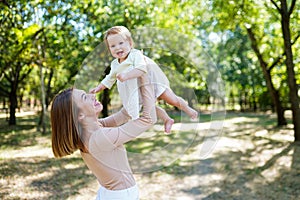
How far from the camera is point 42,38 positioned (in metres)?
11.8

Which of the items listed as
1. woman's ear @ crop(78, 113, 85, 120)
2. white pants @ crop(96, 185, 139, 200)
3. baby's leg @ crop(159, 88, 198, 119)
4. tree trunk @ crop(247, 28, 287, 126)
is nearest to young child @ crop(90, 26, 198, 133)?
baby's leg @ crop(159, 88, 198, 119)

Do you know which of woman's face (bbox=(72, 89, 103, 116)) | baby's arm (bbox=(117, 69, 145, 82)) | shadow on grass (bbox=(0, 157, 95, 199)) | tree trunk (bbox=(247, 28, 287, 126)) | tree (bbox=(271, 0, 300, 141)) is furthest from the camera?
tree trunk (bbox=(247, 28, 287, 126))

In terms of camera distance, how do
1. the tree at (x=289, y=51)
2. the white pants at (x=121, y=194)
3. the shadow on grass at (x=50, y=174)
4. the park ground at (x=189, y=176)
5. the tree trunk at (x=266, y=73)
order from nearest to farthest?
1. the white pants at (x=121, y=194)
2. the park ground at (x=189, y=176)
3. the shadow on grass at (x=50, y=174)
4. the tree at (x=289, y=51)
5. the tree trunk at (x=266, y=73)

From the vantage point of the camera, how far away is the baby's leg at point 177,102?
72.2 inches

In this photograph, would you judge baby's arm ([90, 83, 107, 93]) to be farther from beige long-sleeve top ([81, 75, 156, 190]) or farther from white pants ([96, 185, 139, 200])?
white pants ([96, 185, 139, 200])

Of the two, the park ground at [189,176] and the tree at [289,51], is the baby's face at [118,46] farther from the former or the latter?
the tree at [289,51]

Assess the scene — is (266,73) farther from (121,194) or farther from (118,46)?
(118,46)

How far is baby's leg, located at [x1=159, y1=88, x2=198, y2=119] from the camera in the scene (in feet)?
6.02

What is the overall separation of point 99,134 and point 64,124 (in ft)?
0.67

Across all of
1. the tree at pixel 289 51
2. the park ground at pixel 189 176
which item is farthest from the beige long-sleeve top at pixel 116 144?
the tree at pixel 289 51

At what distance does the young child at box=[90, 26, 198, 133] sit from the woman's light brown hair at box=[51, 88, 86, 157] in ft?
0.49

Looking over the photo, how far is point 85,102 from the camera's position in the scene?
1787 mm

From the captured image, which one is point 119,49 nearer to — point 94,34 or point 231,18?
point 231,18

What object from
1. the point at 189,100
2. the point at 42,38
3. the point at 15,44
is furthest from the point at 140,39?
the point at 42,38
